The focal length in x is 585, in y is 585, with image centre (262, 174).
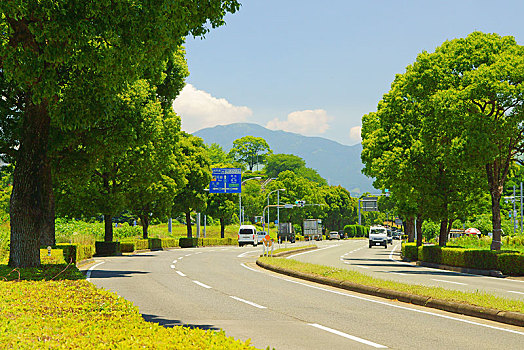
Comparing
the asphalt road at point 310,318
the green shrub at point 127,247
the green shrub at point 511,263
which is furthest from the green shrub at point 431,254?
the green shrub at point 127,247

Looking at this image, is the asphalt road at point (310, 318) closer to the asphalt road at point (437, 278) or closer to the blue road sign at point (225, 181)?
the asphalt road at point (437, 278)

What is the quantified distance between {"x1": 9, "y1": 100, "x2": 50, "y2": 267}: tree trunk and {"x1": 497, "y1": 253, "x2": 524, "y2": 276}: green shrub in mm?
17428

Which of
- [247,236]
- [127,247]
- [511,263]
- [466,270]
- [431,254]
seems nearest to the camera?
[511,263]

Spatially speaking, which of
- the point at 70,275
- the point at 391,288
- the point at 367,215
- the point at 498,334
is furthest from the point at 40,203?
the point at 367,215

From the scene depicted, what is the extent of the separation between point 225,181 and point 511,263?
40.8 m

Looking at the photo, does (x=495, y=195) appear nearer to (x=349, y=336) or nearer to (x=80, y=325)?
(x=349, y=336)

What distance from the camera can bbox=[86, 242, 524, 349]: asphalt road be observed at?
822 centimetres

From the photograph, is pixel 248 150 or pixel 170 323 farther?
pixel 248 150

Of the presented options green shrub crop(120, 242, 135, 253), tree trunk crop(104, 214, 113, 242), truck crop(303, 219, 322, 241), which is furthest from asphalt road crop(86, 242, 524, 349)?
truck crop(303, 219, 322, 241)

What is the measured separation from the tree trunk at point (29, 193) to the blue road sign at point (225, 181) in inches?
1780

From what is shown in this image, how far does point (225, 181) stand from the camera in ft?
201

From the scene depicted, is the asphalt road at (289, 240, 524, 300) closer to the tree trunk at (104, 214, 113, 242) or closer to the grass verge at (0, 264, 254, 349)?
the grass verge at (0, 264, 254, 349)

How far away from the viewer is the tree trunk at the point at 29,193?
1538cm

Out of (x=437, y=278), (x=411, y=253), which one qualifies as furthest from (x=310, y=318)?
(x=411, y=253)
